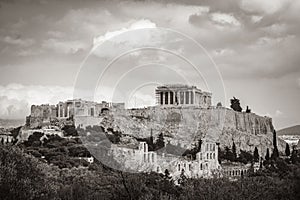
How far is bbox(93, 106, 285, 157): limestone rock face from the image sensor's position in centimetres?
4541

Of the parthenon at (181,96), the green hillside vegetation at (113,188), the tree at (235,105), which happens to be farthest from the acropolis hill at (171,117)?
the green hillside vegetation at (113,188)

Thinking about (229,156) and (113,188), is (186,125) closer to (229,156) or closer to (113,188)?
(229,156)

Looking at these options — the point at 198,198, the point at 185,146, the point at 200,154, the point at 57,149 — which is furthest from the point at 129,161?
the point at 185,146

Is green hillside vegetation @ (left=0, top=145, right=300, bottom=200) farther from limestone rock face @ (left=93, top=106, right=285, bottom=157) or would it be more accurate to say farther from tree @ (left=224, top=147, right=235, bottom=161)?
limestone rock face @ (left=93, top=106, right=285, bottom=157)

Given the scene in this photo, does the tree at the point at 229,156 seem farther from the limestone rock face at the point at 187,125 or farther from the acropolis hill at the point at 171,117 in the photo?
the acropolis hill at the point at 171,117

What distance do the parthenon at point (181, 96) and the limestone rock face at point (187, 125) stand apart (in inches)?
41.8

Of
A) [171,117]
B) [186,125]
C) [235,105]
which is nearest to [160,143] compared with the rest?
[171,117]

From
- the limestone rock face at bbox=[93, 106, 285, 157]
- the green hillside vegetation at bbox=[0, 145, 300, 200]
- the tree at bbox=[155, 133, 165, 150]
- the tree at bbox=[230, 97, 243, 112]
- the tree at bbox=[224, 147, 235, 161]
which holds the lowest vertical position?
the green hillside vegetation at bbox=[0, 145, 300, 200]

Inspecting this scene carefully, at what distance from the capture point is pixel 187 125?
49.1 meters

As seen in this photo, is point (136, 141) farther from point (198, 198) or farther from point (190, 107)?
point (198, 198)

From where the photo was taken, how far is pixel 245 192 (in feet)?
51.8

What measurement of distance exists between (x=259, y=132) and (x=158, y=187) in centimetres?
3926

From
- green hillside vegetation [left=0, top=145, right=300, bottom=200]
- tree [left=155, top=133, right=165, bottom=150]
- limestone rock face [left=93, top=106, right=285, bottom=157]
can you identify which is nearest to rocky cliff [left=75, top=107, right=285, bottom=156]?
limestone rock face [left=93, top=106, right=285, bottom=157]

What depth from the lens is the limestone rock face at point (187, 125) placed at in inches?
1788
